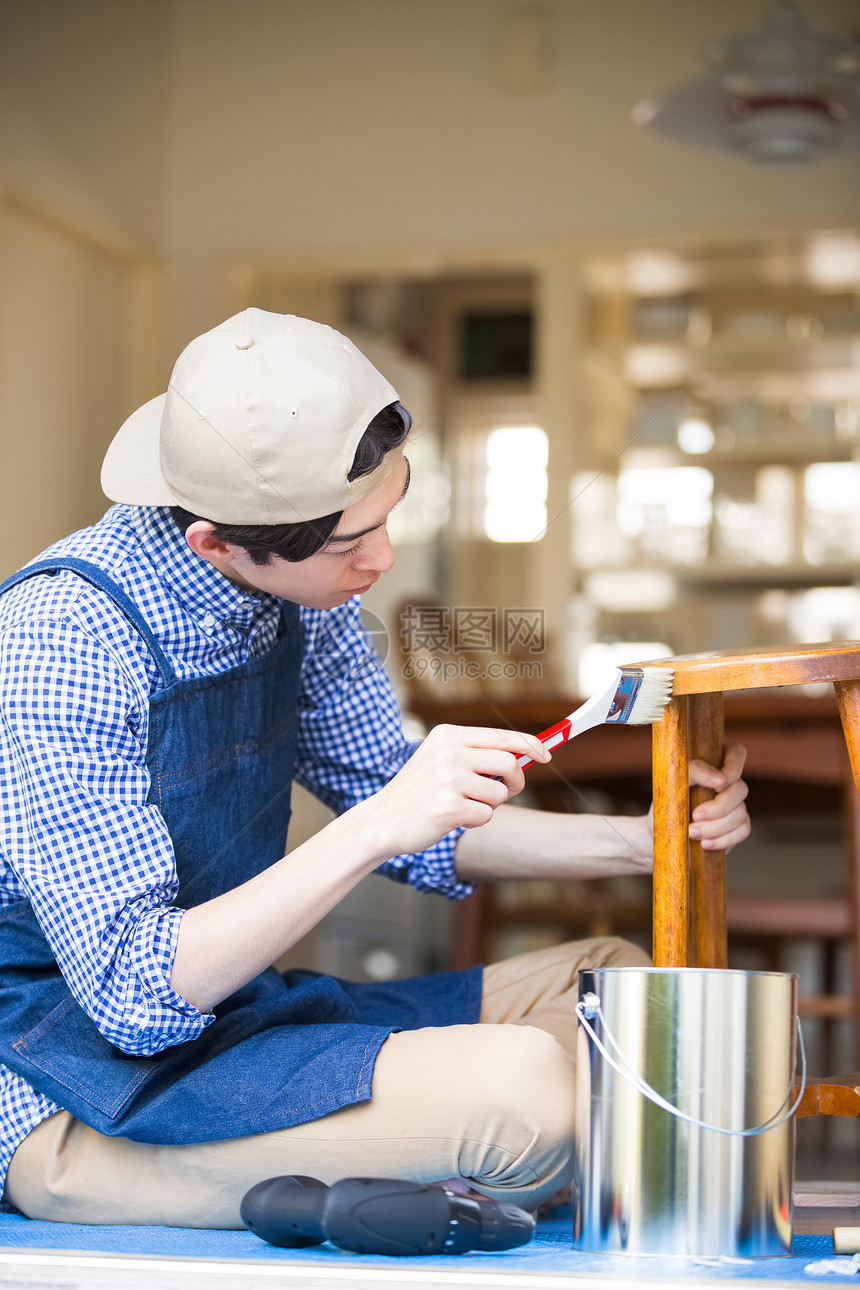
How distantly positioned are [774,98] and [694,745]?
1.52 metres

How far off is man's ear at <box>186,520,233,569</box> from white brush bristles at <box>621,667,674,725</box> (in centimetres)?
28

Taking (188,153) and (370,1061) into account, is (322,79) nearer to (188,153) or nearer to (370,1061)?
(188,153)

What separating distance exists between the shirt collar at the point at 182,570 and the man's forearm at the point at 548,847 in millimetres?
305

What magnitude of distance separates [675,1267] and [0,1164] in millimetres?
456

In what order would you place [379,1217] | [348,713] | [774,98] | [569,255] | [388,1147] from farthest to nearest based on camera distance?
[569,255] < [774,98] < [348,713] < [388,1147] < [379,1217]

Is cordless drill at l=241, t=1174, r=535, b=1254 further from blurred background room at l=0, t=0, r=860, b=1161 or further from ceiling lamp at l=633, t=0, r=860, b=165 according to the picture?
blurred background room at l=0, t=0, r=860, b=1161

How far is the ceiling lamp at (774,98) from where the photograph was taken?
210 centimetres

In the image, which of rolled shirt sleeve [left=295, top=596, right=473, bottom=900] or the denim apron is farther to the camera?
rolled shirt sleeve [left=295, top=596, right=473, bottom=900]

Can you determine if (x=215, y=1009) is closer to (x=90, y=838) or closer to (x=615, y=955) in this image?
(x=90, y=838)

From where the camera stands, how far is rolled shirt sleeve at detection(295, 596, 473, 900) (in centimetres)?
117

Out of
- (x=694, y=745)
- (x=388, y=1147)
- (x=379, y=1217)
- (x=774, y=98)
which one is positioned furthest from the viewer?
(x=774, y=98)

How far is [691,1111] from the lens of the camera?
79cm

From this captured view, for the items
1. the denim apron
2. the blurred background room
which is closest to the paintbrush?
the denim apron

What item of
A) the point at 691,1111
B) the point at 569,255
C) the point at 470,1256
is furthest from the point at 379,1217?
the point at 569,255
